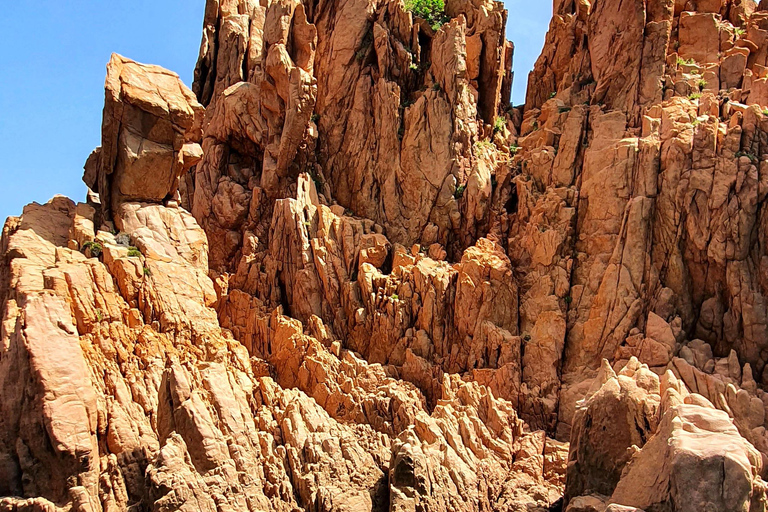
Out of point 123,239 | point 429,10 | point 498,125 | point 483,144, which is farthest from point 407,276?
point 429,10

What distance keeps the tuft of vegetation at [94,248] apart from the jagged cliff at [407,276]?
0.10 meters

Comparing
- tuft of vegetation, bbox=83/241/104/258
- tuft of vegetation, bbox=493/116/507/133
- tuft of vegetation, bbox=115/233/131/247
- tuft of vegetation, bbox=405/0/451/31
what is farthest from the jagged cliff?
tuft of vegetation, bbox=493/116/507/133

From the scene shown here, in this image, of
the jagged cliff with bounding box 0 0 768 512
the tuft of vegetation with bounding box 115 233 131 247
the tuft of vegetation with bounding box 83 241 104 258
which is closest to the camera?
the jagged cliff with bounding box 0 0 768 512

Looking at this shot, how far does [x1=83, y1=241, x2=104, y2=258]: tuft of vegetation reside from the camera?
3356 cm

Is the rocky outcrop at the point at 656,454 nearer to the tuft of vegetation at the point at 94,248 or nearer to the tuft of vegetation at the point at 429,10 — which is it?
the tuft of vegetation at the point at 94,248

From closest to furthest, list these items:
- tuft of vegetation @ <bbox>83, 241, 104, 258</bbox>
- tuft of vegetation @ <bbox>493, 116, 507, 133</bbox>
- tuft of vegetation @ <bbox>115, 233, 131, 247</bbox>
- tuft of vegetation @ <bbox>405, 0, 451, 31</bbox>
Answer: tuft of vegetation @ <bbox>83, 241, 104, 258</bbox>
tuft of vegetation @ <bbox>115, 233, 131, 247</bbox>
tuft of vegetation @ <bbox>493, 116, 507, 133</bbox>
tuft of vegetation @ <bbox>405, 0, 451, 31</bbox>

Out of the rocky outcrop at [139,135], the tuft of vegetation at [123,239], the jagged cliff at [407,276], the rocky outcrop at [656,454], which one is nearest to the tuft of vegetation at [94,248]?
the jagged cliff at [407,276]

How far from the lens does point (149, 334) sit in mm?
32125

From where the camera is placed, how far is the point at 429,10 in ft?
150

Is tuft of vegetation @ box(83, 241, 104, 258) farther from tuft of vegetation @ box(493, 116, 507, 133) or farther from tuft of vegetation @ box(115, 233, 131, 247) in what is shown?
tuft of vegetation @ box(493, 116, 507, 133)

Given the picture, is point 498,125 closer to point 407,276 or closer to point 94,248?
point 407,276

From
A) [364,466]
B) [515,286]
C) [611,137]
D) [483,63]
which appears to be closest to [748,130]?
[611,137]

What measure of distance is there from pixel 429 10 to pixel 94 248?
24.9m

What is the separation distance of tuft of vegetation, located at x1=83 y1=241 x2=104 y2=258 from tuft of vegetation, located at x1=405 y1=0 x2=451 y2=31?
2362 cm
